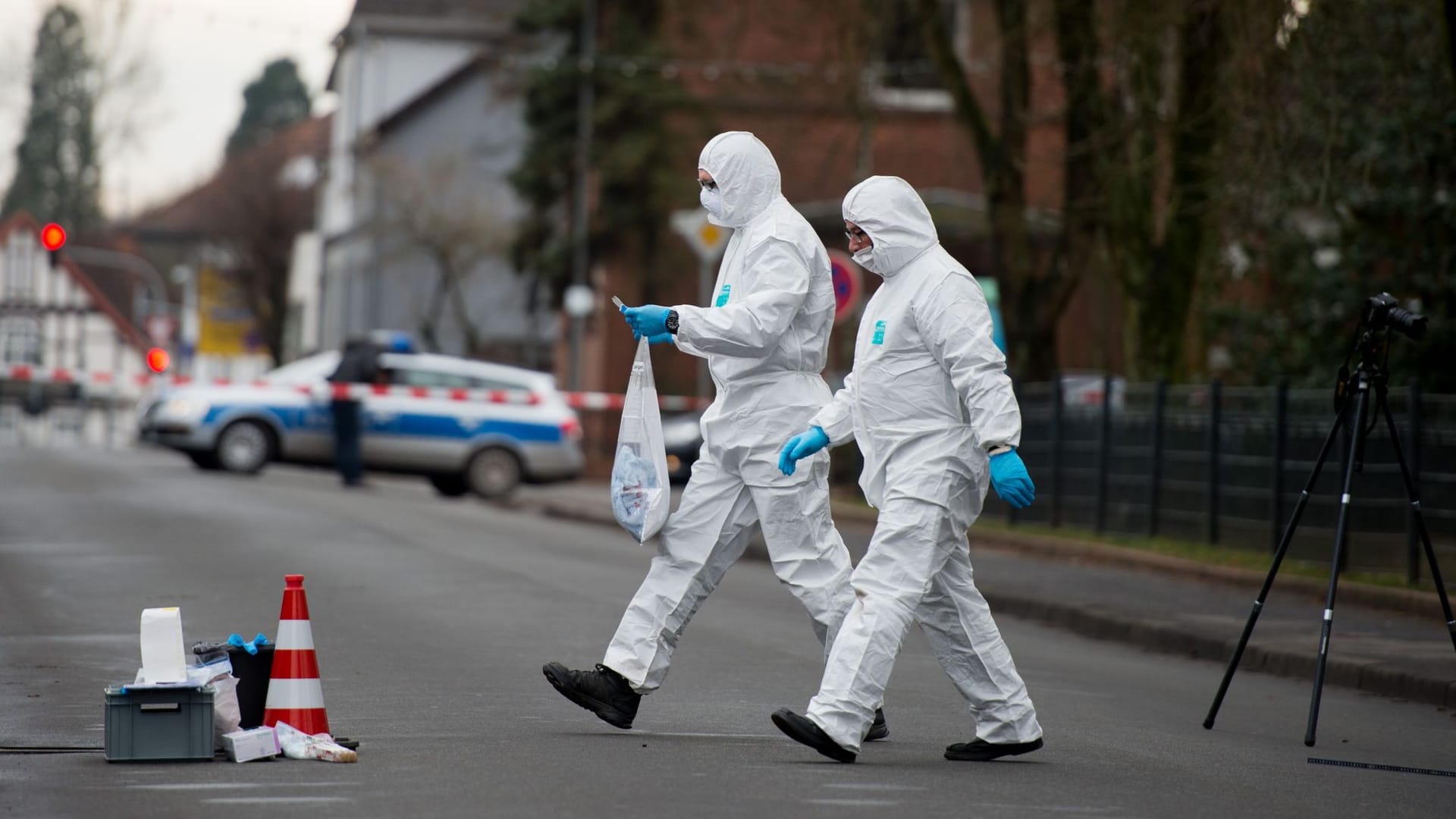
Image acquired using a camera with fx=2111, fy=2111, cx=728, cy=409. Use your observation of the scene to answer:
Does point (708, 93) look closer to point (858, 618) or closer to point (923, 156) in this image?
point (923, 156)

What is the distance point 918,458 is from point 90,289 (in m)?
82.1

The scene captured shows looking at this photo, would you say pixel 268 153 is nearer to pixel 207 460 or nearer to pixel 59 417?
pixel 59 417

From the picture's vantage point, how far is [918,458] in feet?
21.8

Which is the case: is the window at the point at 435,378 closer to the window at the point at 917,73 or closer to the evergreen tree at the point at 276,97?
the window at the point at 917,73

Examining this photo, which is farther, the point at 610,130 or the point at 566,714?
the point at 610,130

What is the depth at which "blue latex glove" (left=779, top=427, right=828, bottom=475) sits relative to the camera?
22.4 ft

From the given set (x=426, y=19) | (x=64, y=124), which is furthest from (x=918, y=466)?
(x=64, y=124)

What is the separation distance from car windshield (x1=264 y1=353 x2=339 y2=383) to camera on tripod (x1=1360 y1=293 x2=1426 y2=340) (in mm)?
18002

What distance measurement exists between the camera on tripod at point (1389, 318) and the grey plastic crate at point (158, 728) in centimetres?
436

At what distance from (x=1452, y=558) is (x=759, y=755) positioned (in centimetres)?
839

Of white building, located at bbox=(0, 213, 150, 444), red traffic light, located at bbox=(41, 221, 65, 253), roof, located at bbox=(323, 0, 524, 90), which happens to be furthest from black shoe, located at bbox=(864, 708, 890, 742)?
white building, located at bbox=(0, 213, 150, 444)

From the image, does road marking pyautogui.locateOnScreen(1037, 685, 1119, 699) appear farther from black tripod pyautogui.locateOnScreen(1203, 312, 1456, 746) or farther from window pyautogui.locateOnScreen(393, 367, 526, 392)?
window pyautogui.locateOnScreen(393, 367, 526, 392)

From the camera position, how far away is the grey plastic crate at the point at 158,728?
6.29 m

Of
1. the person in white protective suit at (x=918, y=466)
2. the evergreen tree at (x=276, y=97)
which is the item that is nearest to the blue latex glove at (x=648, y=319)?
the person in white protective suit at (x=918, y=466)
